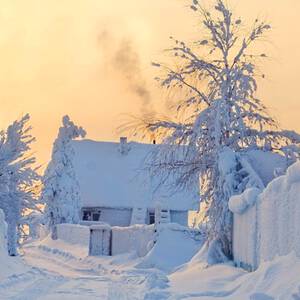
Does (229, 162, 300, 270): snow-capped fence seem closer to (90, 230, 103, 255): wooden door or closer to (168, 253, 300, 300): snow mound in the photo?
(168, 253, 300, 300): snow mound

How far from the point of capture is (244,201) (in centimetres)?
1577

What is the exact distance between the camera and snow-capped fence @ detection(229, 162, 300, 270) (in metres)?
12.1

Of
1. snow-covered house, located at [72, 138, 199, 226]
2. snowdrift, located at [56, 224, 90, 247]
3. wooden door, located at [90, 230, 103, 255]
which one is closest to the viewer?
wooden door, located at [90, 230, 103, 255]

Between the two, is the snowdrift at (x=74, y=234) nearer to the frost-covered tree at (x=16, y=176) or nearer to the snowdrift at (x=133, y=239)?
the snowdrift at (x=133, y=239)

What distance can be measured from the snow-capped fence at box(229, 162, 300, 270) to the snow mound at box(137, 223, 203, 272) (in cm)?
971

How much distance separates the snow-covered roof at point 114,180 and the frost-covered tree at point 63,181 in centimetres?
256

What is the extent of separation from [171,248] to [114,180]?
27.8 meters

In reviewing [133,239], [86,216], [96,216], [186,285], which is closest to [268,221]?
[186,285]

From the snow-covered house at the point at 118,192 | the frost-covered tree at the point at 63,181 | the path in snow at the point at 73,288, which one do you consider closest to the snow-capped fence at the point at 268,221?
the path in snow at the point at 73,288

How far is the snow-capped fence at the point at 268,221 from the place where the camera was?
39.7 feet

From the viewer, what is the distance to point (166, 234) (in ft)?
97.2

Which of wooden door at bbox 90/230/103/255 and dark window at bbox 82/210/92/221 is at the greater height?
dark window at bbox 82/210/92/221

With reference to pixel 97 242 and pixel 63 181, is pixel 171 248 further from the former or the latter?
pixel 63 181

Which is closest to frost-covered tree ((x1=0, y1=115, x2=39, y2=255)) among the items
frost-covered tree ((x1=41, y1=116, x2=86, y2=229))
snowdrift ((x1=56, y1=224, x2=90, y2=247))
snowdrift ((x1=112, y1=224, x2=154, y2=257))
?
snowdrift ((x1=112, y1=224, x2=154, y2=257))
